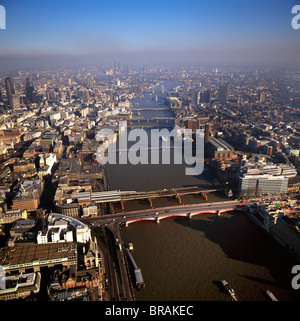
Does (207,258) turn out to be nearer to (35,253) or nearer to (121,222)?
(121,222)

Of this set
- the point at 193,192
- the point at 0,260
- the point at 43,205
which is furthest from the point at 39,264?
the point at 193,192

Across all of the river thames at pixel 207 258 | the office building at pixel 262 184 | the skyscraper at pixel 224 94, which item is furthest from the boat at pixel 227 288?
the skyscraper at pixel 224 94

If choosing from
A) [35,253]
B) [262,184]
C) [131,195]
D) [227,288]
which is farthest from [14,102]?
[227,288]

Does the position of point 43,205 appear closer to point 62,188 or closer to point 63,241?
point 62,188

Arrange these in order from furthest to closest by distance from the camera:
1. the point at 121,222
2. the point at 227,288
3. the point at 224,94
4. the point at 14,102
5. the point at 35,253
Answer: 1. the point at 224,94
2. the point at 14,102
3. the point at 121,222
4. the point at 35,253
5. the point at 227,288

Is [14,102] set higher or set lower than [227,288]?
higher

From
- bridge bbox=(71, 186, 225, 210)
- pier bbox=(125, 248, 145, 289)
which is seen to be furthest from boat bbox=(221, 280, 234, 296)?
bridge bbox=(71, 186, 225, 210)

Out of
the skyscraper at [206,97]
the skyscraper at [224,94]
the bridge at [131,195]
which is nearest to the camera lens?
the bridge at [131,195]

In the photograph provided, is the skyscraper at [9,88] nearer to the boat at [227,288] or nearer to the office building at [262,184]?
the office building at [262,184]

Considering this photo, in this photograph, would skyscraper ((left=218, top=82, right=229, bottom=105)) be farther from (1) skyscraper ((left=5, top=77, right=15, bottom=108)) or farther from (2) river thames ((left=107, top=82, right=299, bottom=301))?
(2) river thames ((left=107, top=82, right=299, bottom=301))
